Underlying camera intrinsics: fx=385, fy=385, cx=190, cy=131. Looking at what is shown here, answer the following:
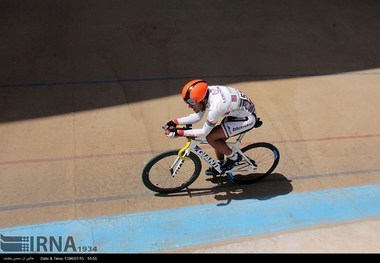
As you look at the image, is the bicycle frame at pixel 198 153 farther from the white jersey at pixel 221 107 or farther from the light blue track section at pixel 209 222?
the light blue track section at pixel 209 222

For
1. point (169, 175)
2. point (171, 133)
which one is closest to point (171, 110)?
point (169, 175)

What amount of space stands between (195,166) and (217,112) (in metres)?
0.98

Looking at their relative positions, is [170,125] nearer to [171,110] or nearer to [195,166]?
[195,166]

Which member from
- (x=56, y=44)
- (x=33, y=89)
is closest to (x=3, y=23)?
(x=56, y=44)

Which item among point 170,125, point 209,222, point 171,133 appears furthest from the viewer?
point 209,222

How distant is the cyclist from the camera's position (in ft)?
14.2

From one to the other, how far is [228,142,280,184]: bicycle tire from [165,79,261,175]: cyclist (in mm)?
384

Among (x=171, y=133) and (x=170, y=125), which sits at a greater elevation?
(x=170, y=125)

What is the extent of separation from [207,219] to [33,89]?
378 centimetres

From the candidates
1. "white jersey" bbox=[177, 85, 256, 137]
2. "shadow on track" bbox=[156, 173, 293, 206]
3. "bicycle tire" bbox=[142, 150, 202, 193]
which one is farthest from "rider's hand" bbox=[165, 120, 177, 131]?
"shadow on track" bbox=[156, 173, 293, 206]

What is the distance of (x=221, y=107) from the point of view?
4.39 metres

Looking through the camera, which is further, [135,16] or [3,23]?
[135,16]
